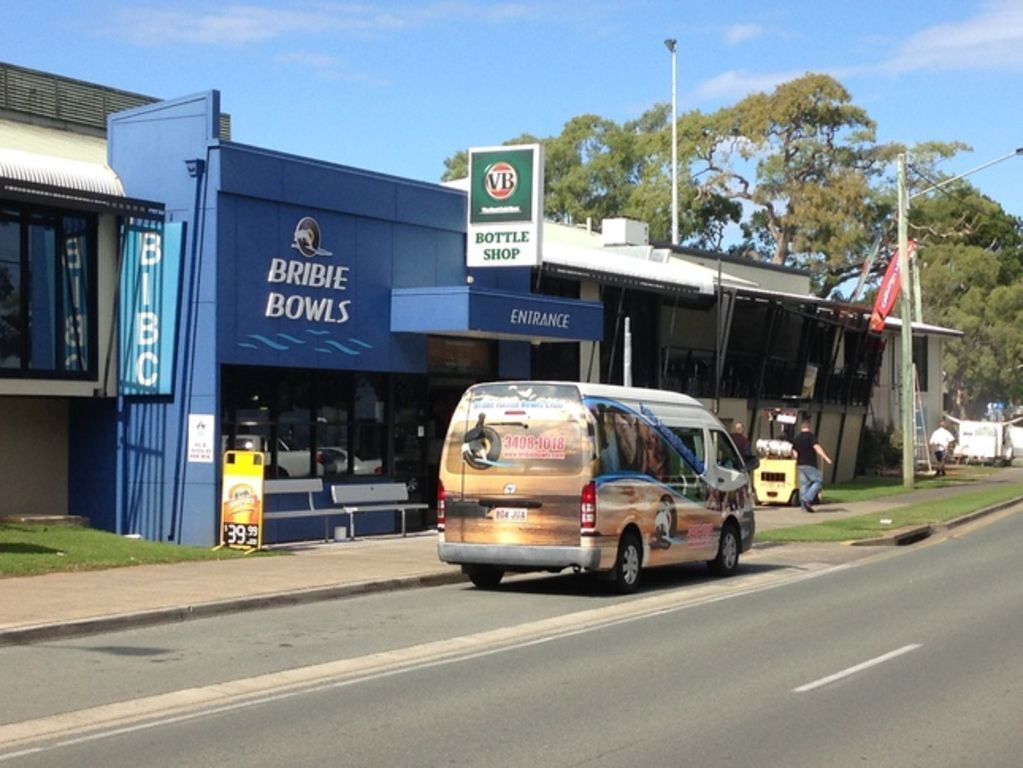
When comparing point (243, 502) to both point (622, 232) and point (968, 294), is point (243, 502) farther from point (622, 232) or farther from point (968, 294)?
point (968, 294)

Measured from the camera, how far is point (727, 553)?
1941 centimetres

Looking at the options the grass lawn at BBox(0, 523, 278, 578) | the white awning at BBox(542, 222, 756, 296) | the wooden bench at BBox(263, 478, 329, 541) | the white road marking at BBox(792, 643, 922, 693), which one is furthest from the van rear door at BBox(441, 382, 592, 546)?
the white awning at BBox(542, 222, 756, 296)

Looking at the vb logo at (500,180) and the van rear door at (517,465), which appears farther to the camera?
the vb logo at (500,180)

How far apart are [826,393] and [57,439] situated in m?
25.8

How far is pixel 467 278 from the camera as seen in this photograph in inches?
1054

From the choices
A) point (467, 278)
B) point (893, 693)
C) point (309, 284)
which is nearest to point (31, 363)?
point (309, 284)

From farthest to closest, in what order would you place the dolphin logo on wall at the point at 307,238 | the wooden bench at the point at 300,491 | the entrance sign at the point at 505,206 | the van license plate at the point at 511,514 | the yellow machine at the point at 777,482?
the yellow machine at the point at 777,482 < the entrance sign at the point at 505,206 < the dolphin logo on wall at the point at 307,238 < the wooden bench at the point at 300,491 < the van license plate at the point at 511,514

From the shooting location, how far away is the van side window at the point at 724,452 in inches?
760

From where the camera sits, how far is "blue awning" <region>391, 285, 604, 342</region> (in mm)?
24344

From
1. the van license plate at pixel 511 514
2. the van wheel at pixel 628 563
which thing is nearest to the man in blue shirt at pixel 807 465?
the van wheel at pixel 628 563

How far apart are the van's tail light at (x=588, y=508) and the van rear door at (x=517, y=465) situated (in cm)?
6

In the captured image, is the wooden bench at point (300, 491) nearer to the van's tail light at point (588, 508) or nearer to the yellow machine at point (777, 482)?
the van's tail light at point (588, 508)

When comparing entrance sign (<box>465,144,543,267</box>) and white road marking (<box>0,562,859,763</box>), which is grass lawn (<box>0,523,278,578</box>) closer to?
white road marking (<box>0,562,859,763</box>)

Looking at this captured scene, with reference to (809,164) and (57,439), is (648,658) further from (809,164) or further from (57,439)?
(809,164)
